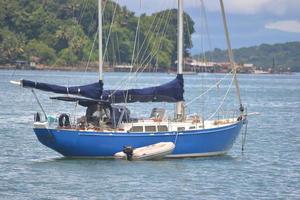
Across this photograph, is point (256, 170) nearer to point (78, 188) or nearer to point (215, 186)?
point (215, 186)

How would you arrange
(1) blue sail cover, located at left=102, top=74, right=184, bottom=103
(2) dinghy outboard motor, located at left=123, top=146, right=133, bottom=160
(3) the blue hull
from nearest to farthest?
(3) the blue hull < (2) dinghy outboard motor, located at left=123, top=146, right=133, bottom=160 < (1) blue sail cover, located at left=102, top=74, right=184, bottom=103

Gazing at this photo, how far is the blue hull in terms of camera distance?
155 ft

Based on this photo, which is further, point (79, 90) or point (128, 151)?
point (79, 90)

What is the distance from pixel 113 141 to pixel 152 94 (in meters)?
3.92

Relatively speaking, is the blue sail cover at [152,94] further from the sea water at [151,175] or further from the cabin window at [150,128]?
the sea water at [151,175]

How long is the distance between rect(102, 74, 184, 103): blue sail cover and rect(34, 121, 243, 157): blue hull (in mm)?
2522

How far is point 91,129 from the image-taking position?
156 ft

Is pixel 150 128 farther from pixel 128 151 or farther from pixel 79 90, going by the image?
pixel 79 90

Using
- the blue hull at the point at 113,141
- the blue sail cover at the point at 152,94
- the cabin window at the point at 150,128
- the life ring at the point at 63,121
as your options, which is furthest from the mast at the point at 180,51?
the life ring at the point at 63,121

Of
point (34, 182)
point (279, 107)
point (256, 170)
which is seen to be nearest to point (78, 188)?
point (34, 182)

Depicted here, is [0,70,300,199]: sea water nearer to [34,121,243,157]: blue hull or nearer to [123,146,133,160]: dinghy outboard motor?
[123,146,133,160]: dinghy outboard motor

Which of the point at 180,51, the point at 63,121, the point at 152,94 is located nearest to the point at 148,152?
the point at 152,94

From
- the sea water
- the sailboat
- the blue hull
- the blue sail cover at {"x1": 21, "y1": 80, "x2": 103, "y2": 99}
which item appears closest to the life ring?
the sailboat

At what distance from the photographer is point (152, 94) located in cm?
5041
